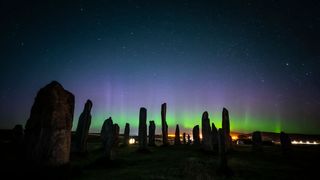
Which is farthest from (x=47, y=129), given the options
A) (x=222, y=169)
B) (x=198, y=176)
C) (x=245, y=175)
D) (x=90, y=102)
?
(x=90, y=102)

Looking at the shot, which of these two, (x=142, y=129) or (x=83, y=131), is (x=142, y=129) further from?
(x=83, y=131)

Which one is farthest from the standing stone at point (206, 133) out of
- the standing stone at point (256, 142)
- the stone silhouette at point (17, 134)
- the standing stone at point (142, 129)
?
the stone silhouette at point (17, 134)

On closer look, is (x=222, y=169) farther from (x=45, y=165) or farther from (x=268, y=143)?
(x=268, y=143)

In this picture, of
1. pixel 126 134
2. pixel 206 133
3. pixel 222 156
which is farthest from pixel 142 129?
pixel 222 156

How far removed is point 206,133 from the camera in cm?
2409

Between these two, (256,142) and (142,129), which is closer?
(142,129)

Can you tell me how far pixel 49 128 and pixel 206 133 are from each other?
664 inches

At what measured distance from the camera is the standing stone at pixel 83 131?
19859 mm

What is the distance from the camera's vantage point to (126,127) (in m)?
35.6

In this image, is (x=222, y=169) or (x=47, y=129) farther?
(x=222, y=169)

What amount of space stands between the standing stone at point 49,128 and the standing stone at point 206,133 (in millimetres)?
15374

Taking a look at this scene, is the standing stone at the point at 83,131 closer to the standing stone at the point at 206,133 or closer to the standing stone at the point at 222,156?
the standing stone at the point at 206,133

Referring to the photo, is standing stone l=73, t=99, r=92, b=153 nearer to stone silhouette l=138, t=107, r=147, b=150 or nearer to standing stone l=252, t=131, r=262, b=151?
stone silhouette l=138, t=107, r=147, b=150

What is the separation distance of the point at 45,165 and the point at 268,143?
4624cm
